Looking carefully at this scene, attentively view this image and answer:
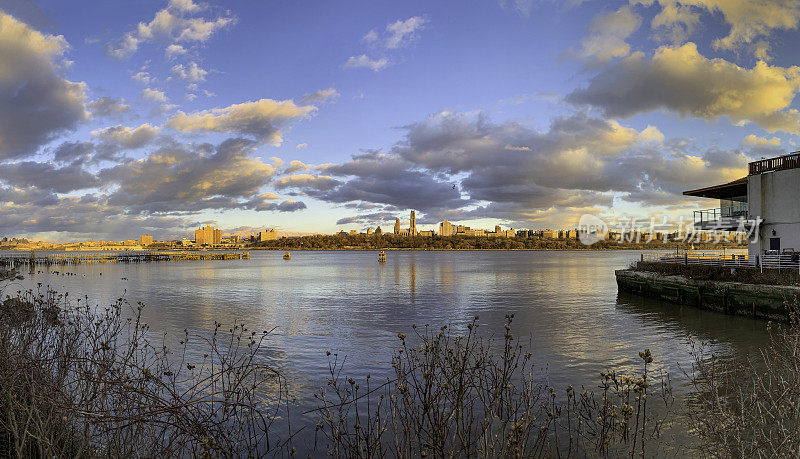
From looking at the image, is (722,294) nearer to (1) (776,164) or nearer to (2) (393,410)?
(1) (776,164)

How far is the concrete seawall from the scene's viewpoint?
72.5 ft

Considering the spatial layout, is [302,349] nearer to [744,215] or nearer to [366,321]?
[366,321]

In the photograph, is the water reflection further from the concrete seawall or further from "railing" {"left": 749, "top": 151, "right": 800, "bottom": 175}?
"railing" {"left": 749, "top": 151, "right": 800, "bottom": 175}

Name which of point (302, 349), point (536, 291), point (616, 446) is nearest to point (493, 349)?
point (302, 349)

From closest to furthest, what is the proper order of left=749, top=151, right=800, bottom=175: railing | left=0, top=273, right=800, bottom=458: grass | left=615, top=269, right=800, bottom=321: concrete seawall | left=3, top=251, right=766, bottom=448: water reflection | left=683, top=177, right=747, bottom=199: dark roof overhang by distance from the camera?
left=0, top=273, right=800, bottom=458: grass, left=3, top=251, right=766, bottom=448: water reflection, left=615, top=269, right=800, bottom=321: concrete seawall, left=749, top=151, right=800, bottom=175: railing, left=683, top=177, right=747, bottom=199: dark roof overhang

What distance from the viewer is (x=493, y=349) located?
1617cm

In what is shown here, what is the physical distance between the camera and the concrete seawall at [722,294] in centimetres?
2209

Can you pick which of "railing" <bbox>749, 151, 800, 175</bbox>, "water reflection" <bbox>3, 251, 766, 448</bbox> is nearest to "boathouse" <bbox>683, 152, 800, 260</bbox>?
"railing" <bbox>749, 151, 800, 175</bbox>

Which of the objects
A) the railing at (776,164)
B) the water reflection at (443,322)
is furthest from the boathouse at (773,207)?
the water reflection at (443,322)

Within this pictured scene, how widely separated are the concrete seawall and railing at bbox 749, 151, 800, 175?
9.65 meters

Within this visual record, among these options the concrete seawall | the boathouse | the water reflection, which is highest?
the boathouse

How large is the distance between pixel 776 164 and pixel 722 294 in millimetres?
11425

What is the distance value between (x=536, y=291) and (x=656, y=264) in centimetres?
1012

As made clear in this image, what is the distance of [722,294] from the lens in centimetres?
→ 2602
